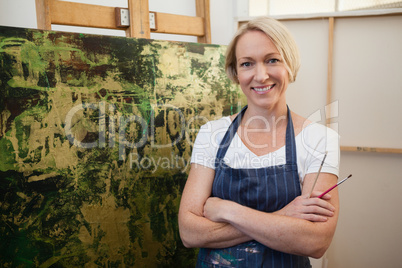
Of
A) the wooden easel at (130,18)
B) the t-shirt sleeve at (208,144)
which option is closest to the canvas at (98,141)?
the wooden easel at (130,18)

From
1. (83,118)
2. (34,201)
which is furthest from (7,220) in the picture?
(83,118)

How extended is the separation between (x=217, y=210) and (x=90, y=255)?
78 cm

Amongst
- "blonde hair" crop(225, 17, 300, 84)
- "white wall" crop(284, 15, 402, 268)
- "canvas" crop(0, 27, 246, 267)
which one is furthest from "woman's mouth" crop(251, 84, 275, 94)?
"white wall" crop(284, 15, 402, 268)

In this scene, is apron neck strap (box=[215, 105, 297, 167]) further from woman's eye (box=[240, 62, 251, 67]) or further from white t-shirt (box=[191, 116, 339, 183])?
woman's eye (box=[240, 62, 251, 67])

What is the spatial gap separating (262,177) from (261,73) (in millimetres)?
449

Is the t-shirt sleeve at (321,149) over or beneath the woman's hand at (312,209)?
over

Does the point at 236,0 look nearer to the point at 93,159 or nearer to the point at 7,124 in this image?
the point at 93,159

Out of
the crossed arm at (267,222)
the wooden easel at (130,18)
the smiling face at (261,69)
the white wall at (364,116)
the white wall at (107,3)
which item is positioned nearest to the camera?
the crossed arm at (267,222)

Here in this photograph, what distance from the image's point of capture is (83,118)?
1851mm

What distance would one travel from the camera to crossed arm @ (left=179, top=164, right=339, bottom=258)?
1375 mm

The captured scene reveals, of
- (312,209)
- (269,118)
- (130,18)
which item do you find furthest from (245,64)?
(130,18)

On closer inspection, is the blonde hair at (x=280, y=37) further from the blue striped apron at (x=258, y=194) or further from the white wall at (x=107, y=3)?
the white wall at (x=107, y=3)

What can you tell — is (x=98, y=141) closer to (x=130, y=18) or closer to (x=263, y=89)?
(x=130, y=18)

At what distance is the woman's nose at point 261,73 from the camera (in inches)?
63.1
